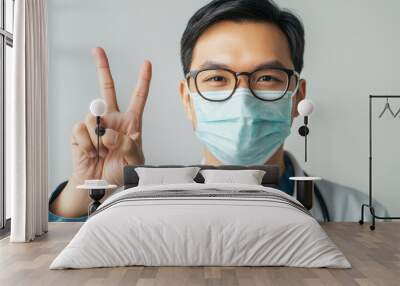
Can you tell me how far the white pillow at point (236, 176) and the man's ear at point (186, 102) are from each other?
88 cm

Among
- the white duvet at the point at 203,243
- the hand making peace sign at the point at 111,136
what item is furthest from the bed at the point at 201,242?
the hand making peace sign at the point at 111,136

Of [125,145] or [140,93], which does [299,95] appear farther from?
[125,145]

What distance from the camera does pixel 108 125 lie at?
7215 mm

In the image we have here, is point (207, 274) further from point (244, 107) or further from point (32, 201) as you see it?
point (244, 107)

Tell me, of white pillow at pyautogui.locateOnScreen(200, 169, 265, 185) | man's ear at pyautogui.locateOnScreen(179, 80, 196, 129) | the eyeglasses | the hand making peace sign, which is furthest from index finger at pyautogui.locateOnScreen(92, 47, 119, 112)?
white pillow at pyautogui.locateOnScreen(200, 169, 265, 185)

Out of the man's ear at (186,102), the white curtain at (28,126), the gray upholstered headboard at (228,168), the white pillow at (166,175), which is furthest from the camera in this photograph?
the man's ear at (186,102)

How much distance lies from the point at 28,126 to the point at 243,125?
8.49ft

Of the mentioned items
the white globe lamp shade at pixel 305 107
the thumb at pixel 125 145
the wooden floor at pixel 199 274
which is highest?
the white globe lamp shade at pixel 305 107

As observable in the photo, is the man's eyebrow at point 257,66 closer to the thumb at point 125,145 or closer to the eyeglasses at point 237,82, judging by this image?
the eyeglasses at point 237,82

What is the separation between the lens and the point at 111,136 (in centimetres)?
716

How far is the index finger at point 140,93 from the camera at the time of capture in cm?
725

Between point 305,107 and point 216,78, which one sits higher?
point 216,78

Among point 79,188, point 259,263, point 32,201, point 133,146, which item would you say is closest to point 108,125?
Result: point 133,146

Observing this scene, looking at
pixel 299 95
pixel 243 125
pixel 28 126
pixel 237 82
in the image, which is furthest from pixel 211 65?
pixel 28 126
